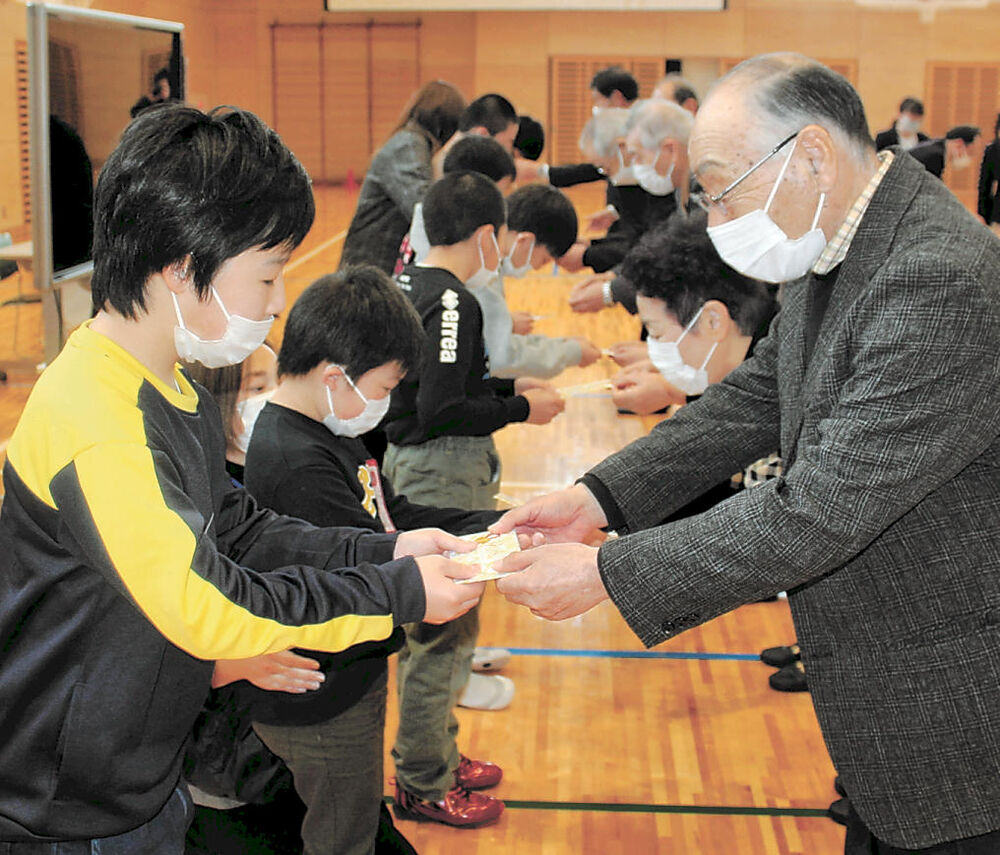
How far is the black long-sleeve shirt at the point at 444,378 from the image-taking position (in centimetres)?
327

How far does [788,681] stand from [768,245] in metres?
2.34

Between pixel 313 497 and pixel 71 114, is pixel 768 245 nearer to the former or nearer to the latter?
pixel 313 497

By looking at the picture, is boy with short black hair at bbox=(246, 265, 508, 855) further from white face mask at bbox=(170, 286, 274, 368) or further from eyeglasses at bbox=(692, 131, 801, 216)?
eyeglasses at bbox=(692, 131, 801, 216)

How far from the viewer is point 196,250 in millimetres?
1516

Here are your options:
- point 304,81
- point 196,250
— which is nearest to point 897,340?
point 196,250

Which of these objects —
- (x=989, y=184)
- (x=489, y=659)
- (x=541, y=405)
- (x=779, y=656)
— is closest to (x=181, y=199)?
(x=541, y=405)

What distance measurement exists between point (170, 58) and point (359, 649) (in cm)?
297

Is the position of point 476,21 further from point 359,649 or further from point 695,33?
point 359,649

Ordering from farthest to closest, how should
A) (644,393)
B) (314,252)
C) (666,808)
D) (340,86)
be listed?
(340,86) → (314,252) → (644,393) → (666,808)

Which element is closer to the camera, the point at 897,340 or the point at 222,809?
the point at 897,340

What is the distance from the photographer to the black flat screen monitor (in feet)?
10.4

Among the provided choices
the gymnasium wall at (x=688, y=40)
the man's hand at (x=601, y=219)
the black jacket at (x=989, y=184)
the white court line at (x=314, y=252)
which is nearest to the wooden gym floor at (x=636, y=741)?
the man's hand at (x=601, y=219)

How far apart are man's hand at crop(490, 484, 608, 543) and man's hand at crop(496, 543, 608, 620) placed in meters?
0.20

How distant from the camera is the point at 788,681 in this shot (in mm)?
3928
